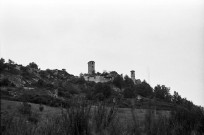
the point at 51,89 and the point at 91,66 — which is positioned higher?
the point at 91,66

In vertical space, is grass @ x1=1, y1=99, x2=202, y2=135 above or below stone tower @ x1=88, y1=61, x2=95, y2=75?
below

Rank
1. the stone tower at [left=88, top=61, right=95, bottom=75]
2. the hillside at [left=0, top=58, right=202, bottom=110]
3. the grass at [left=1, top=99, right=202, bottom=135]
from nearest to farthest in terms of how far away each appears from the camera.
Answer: the grass at [left=1, top=99, right=202, bottom=135]
the hillside at [left=0, top=58, right=202, bottom=110]
the stone tower at [left=88, top=61, right=95, bottom=75]

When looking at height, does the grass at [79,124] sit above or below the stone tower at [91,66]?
below

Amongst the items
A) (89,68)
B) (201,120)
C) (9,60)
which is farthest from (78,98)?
(89,68)

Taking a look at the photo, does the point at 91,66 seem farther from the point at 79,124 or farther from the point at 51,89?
the point at 79,124

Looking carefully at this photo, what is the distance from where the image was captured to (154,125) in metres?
5.05

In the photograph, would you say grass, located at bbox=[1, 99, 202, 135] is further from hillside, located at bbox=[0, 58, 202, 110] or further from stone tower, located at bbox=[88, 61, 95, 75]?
stone tower, located at bbox=[88, 61, 95, 75]

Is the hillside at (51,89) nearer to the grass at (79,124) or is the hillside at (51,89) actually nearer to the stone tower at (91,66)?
the stone tower at (91,66)

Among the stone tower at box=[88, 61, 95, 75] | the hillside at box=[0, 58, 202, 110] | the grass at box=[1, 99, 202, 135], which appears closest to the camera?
the grass at box=[1, 99, 202, 135]

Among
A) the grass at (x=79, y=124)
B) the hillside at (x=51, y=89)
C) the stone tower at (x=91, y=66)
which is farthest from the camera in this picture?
the stone tower at (x=91, y=66)

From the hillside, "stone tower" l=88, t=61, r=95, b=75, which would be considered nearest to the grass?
the hillside

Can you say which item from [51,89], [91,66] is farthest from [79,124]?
[91,66]

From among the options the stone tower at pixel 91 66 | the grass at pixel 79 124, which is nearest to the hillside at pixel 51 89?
the stone tower at pixel 91 66

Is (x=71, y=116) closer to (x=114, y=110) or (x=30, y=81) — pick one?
(x=114, y=110)
